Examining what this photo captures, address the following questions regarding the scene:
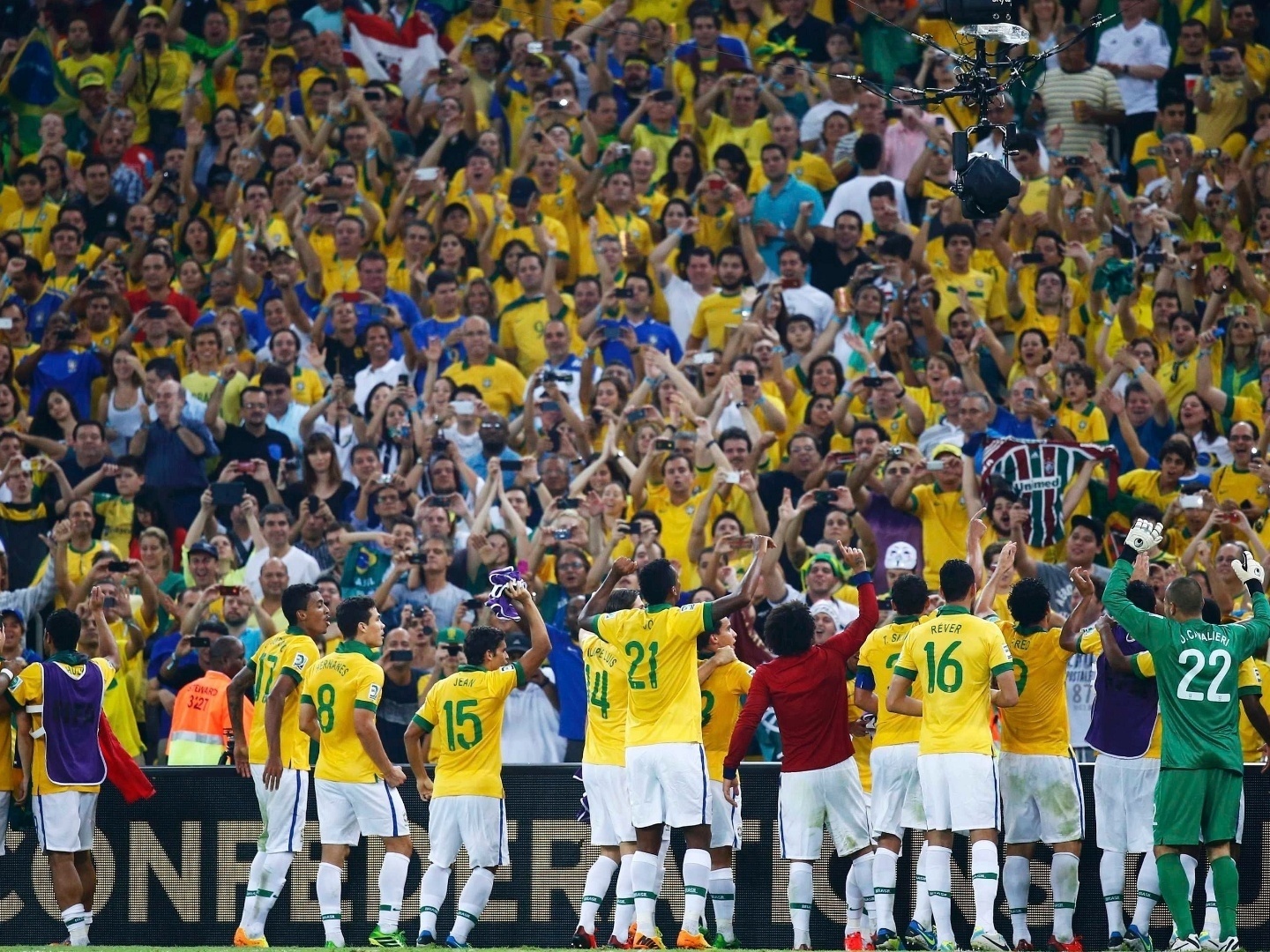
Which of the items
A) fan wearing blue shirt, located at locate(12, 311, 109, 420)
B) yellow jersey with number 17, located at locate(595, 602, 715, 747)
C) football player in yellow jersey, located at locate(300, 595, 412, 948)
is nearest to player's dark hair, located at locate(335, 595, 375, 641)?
football player in yellow jersey, located at locate(300, 595, 412, 948)

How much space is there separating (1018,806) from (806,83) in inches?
443

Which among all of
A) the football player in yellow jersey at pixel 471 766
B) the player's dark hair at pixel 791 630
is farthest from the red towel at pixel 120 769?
the player's dark hair at pixel 791 630

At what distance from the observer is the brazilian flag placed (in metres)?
23.8

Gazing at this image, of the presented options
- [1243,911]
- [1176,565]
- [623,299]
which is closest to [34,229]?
[623,299]

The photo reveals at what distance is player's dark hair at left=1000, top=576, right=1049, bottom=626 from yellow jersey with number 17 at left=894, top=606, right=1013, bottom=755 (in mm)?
695

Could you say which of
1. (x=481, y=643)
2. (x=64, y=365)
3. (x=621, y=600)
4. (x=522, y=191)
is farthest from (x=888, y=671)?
(x=64, y=365)

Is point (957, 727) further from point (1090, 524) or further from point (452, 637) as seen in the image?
point (452, 637)

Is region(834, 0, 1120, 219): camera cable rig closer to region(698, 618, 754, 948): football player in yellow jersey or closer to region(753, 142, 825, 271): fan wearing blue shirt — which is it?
region(698, 618, 754, 948): football player in yellow jersey

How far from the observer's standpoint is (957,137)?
14188 mm

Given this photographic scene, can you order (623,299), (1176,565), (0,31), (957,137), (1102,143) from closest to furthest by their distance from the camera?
(957,137), (1176,565), (623,299), (1102,143), (0,31)

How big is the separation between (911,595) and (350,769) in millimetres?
3649

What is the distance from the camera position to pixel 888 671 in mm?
13109

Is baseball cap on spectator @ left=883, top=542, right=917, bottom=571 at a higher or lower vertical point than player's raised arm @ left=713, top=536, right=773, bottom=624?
higher

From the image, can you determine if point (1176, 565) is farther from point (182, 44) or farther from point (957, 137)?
point (182, 44)
